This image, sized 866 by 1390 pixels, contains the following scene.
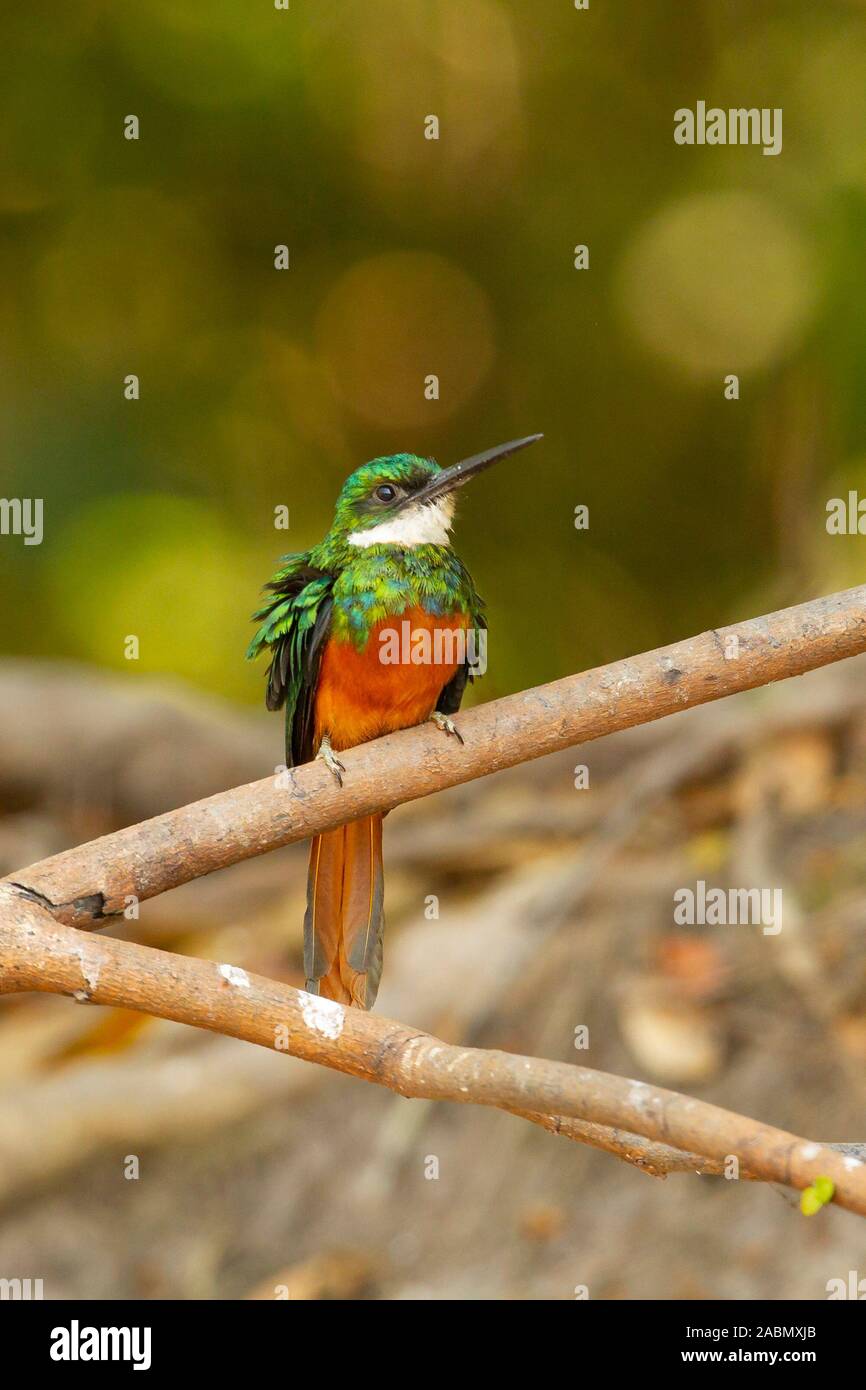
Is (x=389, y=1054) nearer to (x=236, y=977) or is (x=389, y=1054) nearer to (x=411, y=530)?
(x=236, y=977)

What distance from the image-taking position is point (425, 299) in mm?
4691

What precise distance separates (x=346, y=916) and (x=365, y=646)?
491 mm

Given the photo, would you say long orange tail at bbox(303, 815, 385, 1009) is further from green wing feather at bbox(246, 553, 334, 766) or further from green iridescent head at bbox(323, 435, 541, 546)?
green iridescent head at bbox(323, 435, 541, 546)

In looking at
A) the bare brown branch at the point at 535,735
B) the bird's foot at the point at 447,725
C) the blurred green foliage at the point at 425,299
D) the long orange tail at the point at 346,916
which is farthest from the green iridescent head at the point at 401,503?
the blurred green foliage at the point at 425,299

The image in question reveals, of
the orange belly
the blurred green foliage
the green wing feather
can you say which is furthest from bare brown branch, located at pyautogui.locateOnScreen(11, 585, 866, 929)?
the blurred green foliage

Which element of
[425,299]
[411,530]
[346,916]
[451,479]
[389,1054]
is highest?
[425,299]

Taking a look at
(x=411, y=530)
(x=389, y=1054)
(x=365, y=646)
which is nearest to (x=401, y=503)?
(x=411, y=530)

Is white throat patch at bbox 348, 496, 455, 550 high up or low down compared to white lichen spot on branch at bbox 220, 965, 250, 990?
Result: up

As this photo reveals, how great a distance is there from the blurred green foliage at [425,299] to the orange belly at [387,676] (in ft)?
5.81

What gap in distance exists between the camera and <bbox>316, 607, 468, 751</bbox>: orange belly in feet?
8.09

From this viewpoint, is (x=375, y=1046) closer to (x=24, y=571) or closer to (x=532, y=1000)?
(x=532, y=1000)

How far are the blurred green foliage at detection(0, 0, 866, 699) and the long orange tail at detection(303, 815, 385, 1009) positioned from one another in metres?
1.91

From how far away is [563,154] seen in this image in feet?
15.0
